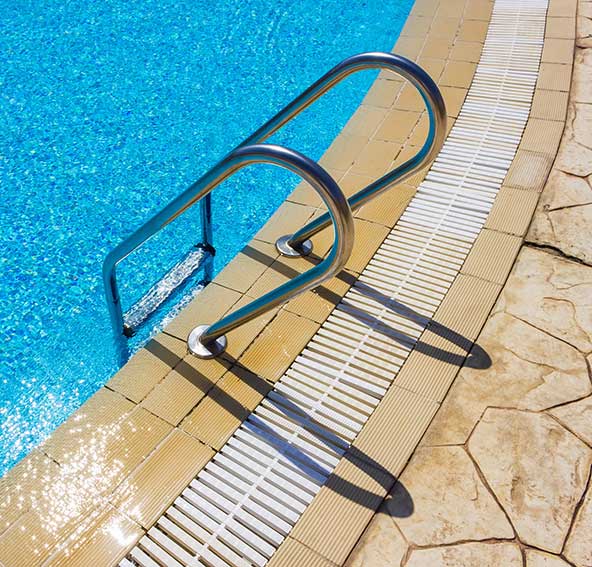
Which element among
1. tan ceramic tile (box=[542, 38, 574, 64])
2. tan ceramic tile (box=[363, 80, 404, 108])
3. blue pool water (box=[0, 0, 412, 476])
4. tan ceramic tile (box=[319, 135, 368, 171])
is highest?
tan ceramic tile (box=[542, 38, 574, 64])

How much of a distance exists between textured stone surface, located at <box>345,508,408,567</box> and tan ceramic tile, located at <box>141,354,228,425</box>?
101 cm

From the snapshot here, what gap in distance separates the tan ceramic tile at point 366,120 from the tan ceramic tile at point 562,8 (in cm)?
229

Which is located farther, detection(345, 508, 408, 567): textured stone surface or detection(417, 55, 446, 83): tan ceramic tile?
detection(417, 55, 446, 83): tan ceramic tile

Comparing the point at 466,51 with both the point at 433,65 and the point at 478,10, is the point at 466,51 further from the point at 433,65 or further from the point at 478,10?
the point at 478,10

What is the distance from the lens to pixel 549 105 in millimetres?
4586

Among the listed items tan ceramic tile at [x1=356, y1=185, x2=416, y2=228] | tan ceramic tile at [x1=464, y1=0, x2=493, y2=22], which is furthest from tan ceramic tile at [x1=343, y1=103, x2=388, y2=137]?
tan ceramic tile at [x1=464, y1=0, x2=493, y2=22]

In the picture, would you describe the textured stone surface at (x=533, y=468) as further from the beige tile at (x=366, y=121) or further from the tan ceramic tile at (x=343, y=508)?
the beige tile at (x=366, y=121)

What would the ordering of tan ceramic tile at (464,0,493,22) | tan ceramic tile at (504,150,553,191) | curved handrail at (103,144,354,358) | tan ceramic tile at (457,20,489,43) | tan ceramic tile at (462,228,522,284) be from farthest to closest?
tan ceramic tile at (464,0,493,22) → tan ceramic tile at (457,20,489,43) → tan ceramic tile at (504,150,553,191) → tan ceramic tile at (462,228,522,284) → curved handrail at (103,144,354,358)

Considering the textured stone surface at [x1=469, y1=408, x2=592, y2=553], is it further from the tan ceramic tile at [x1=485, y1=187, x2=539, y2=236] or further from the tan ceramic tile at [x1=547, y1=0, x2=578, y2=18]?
the tan ceramic tile at [x1=547, y1=0, x2=578, y2=18]

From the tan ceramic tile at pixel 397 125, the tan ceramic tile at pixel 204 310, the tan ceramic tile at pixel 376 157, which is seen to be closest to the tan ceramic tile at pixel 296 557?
the tan ceramic tile at pixel 204 310

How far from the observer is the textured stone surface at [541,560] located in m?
2.21

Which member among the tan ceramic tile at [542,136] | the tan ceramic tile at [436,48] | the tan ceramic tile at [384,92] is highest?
the tan ceramic tile at [436,48]

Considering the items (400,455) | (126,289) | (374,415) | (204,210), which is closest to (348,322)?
(374,415)

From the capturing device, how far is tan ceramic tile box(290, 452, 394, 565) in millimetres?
2305
